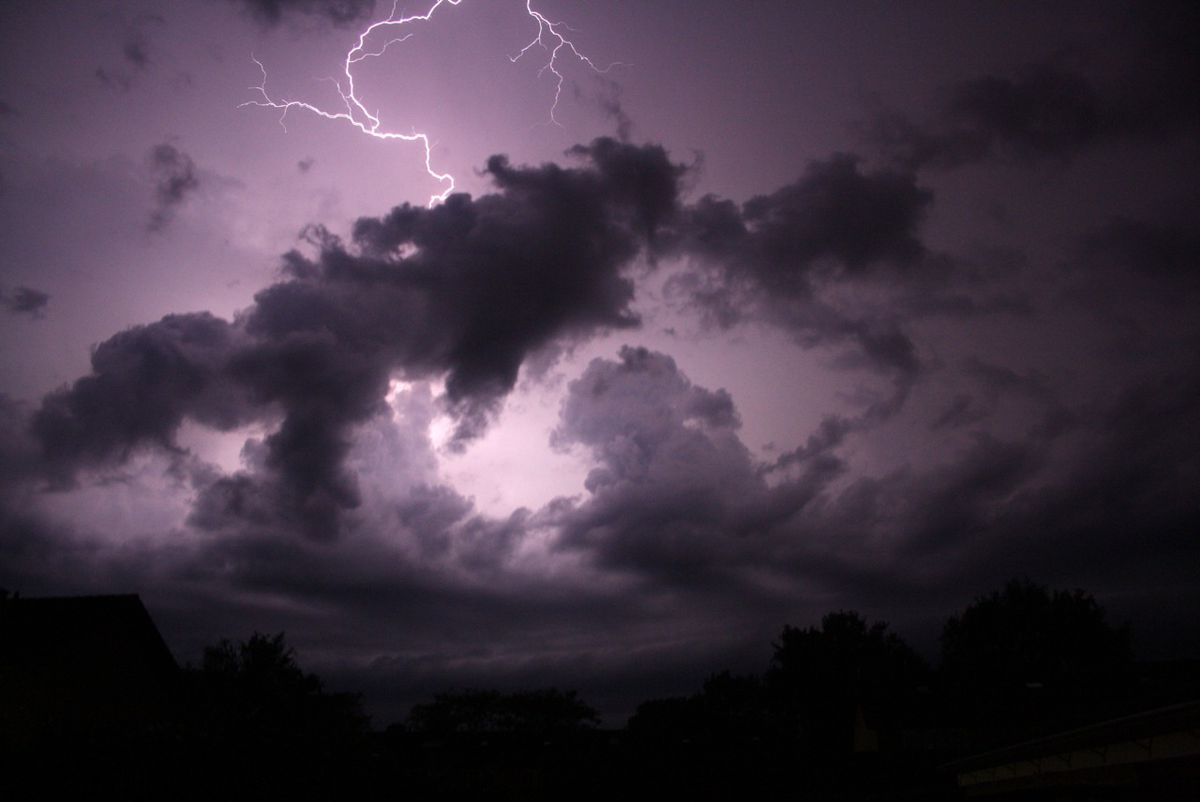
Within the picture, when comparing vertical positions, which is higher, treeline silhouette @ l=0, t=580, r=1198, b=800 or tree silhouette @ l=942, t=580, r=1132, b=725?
tree silhouette @ l=942, t=580, r=1132, b=725

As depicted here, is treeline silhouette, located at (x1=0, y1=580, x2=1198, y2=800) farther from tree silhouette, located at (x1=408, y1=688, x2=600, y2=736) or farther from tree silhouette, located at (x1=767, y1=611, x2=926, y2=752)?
tree silhouette, located at (x1=408, y1=688, x2=600, y2=736)

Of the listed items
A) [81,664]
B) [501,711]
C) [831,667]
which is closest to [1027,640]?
[831,667]

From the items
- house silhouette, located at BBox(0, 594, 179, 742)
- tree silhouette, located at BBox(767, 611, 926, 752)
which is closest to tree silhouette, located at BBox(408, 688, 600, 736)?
tree silhouette, located at BBox(767, 611, 926, 752)

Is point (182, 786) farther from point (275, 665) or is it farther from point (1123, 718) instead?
point (1123, 718)

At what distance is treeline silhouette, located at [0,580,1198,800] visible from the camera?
57.6 feet

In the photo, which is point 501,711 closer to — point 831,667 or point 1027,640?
point 831,667

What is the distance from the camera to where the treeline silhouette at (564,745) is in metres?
17.5

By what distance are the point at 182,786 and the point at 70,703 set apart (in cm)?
1486

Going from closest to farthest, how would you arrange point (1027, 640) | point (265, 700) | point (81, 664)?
point (265, 700)
point (81, 664)
point (1027, 640)

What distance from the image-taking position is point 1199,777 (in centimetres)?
562

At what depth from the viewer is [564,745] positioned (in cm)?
3003

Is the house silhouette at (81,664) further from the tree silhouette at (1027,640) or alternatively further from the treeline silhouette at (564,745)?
the tree silhouette at (1027,640)

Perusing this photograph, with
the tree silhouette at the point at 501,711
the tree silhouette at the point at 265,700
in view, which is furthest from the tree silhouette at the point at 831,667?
the tree silhouette at the point at 265,700

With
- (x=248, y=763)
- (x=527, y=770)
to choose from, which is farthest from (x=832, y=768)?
(x=248, y=763)
